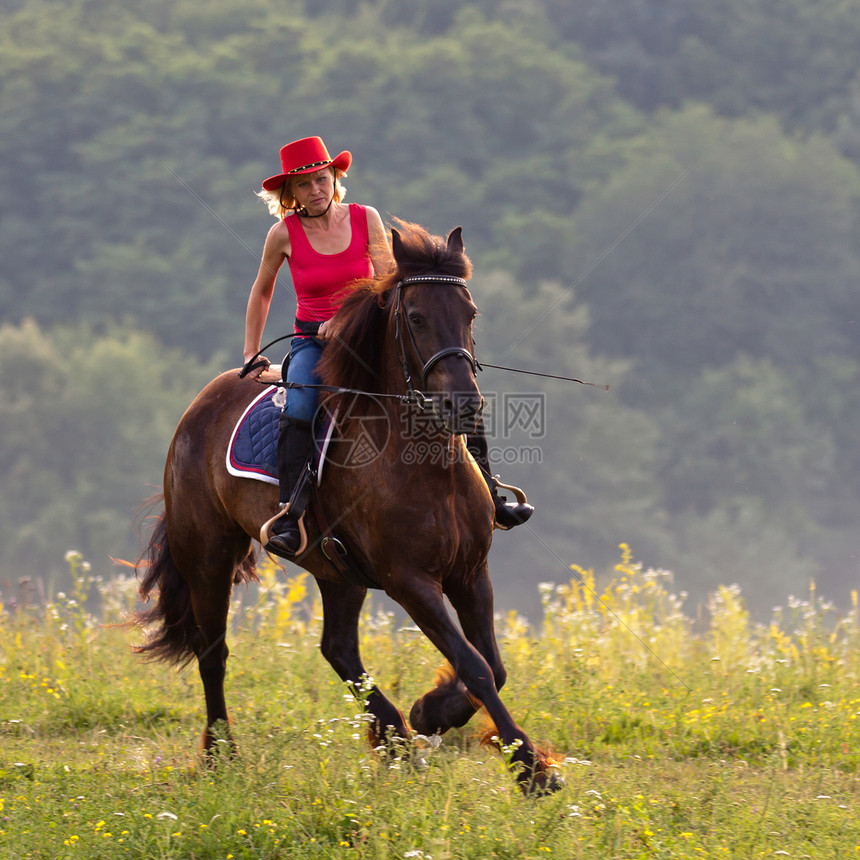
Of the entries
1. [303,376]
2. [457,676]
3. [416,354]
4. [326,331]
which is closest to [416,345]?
[416,354]

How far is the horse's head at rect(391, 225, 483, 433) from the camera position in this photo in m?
5.19

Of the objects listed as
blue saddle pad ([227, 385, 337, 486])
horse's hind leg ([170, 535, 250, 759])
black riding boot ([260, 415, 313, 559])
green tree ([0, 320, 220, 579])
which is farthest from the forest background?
black riding boot ([260, 415, 313, 559])

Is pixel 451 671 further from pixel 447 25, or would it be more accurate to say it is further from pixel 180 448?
pixel 447 25

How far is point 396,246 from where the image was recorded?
18.6 ft

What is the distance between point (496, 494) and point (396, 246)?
1512 millimetres

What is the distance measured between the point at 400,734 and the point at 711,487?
63.3m

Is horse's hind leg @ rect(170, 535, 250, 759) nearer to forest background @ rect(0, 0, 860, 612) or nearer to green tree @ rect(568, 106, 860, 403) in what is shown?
forest background @ rect(0, 0, 860, 612)

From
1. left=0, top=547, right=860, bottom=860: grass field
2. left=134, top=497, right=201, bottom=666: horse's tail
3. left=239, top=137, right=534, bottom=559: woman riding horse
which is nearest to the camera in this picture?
left=0, top=547, right=860, bottom=860: grass field

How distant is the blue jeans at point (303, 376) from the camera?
6207 millimetres

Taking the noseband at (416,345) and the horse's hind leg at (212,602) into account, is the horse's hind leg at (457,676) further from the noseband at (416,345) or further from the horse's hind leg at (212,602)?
the horse's hind leg at (212,602)

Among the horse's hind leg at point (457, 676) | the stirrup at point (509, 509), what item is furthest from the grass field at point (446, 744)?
the stirrup at point (509, 509)

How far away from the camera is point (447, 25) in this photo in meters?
96.7

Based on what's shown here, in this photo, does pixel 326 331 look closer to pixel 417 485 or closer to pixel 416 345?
pixel 416 345

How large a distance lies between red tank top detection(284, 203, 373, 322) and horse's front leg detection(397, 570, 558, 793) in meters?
1.80
